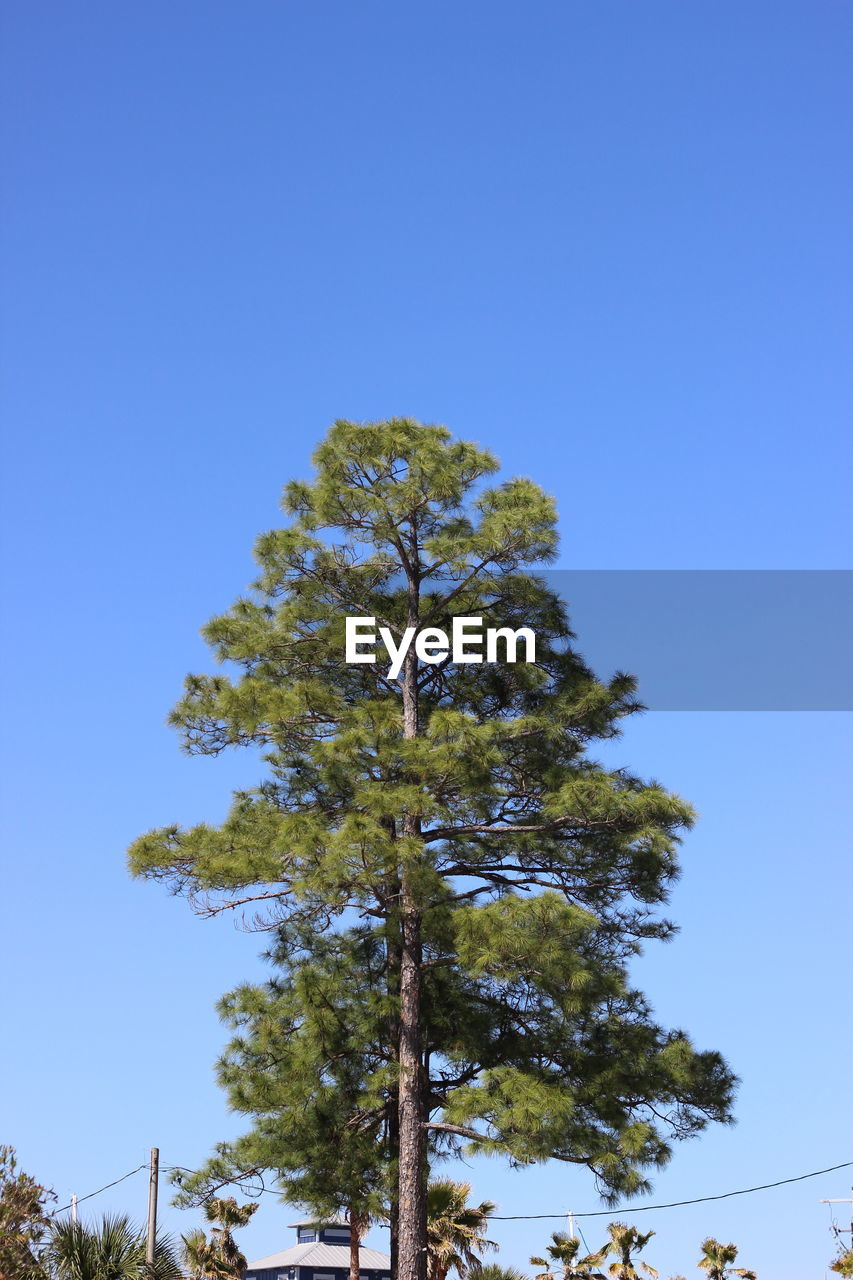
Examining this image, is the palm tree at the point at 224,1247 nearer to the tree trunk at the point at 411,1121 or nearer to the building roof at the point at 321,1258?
the tree trunk at the point at 411,1121

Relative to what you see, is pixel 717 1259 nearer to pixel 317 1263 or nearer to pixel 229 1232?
pixel 229 1232

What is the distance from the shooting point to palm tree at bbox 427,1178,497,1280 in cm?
1778

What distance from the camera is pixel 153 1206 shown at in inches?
689

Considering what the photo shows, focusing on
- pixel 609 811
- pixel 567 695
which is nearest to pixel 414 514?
pixel 567 695

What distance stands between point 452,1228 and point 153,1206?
4040mm

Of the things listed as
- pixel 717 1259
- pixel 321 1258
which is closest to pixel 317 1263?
pixel 321 1258

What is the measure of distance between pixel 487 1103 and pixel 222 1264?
1084 cm

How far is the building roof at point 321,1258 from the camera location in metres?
46.9

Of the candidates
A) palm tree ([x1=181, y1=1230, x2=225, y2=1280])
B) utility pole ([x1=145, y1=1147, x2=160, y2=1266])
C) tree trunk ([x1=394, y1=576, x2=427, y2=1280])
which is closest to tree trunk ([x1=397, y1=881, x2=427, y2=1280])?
tree trunk ([x1=394, y1=576, x2=427, y2=1280])

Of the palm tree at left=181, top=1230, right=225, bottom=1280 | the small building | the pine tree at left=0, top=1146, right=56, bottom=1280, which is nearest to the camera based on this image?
the pine tree at left=0, top=1146, right=56, bottom=1280

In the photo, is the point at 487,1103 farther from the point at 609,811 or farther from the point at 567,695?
the point at 567,695

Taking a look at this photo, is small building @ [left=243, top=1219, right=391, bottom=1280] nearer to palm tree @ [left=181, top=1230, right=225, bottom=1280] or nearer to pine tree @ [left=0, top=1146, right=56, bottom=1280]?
palm tree @ [left=181, top=1230, right=225, bottom=1280]

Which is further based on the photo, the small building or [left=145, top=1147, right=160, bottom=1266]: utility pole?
the small building

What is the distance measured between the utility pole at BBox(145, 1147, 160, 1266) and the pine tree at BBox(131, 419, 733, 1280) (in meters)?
3.17
